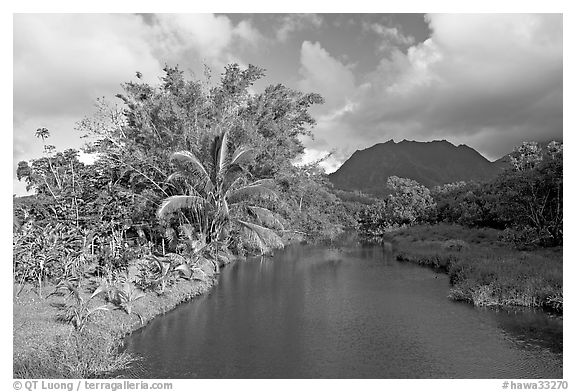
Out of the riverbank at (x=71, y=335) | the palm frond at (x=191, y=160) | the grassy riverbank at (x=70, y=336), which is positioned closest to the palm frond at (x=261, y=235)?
the palm frond at (x=191, y=160)

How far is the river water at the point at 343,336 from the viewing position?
810 centimetres

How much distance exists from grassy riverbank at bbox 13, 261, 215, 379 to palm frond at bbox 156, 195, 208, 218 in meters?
3.24

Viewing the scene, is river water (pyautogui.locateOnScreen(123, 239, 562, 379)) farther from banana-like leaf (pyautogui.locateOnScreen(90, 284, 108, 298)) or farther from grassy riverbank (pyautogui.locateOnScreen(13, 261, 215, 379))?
banana-like leaf (pyautogui.locateOnScreen(90, 284, 108, 298))

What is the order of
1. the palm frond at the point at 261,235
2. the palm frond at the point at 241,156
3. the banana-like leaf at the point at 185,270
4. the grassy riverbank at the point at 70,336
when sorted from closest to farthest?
the grassy riverbank at the point at 70,336
the banana-like leaf at the point at 185,270
the palm frond at the point at 261,235
the palm frond at the point at 241,156

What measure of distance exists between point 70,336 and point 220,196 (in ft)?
33.2

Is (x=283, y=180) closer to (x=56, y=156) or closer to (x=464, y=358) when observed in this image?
(x=56, y=156)

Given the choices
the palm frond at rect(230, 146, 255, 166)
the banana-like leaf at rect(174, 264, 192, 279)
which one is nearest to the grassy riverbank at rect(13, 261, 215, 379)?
the banana-like leaf at rect(174, 264, 192, 279)

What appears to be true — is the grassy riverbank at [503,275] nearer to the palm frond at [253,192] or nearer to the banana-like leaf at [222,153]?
the palm frond at [253,192]

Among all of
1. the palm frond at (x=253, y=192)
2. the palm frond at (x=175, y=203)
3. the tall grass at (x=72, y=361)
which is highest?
the palm frond at (x=253, y=192)

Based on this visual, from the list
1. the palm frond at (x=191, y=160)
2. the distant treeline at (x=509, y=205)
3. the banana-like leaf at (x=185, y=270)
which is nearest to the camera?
the banana-like leaf at (x=185, y=270)

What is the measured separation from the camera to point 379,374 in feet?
26.0

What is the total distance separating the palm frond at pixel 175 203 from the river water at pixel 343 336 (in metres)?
3.61

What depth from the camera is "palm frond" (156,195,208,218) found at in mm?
15383

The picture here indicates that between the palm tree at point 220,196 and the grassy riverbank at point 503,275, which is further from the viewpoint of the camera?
the palm tree at point 220,196
